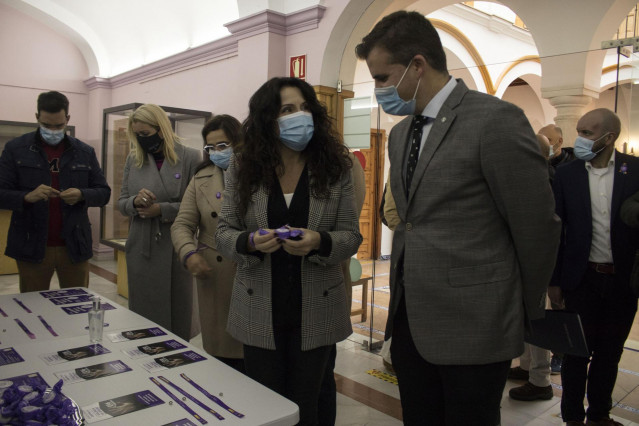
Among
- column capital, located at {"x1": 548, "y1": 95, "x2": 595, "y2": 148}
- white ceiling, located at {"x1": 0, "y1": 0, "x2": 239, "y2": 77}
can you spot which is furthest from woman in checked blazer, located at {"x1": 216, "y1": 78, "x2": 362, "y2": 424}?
white ceiling, located at {"x1": 0, "y1": 0, "x2": 239, "y2": 77}

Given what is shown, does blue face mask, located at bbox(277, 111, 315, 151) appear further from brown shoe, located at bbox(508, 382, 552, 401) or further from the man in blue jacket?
brown shoe, located at bbox(508, 382, 552, 401)

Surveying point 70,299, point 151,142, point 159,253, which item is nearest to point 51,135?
point 151,142

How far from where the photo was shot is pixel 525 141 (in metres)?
1.38

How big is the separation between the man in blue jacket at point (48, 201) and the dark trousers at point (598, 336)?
3.02 metres

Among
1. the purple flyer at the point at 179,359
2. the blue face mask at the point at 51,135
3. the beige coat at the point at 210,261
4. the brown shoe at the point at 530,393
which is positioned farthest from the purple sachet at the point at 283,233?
the brown shoe at the point at 530,393

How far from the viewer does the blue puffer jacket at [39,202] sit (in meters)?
3.14

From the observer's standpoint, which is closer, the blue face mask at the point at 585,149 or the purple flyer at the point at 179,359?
the purple flyer at the point at 179,359

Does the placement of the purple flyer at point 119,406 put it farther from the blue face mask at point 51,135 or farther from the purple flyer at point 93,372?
the blue face mask at point 51,135

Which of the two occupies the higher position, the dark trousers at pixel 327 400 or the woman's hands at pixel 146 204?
the woman's hands at pixel 146 204

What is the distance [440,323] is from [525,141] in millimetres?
552

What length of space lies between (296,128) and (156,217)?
1.49 meters

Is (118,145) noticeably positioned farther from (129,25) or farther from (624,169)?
(624,169)

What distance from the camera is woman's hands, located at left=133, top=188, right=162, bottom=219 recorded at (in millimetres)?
2926

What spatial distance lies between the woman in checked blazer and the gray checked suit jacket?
453 mm
